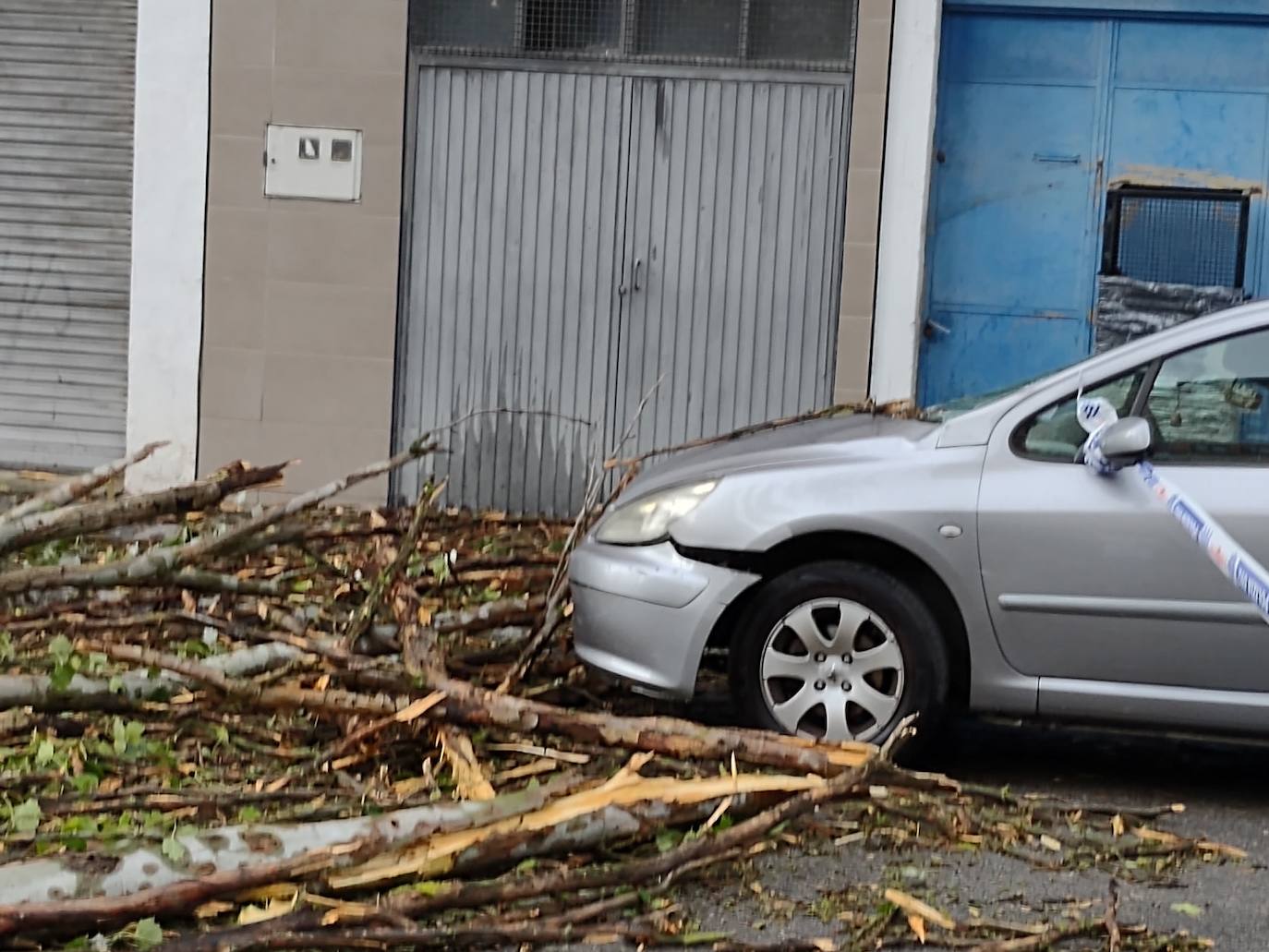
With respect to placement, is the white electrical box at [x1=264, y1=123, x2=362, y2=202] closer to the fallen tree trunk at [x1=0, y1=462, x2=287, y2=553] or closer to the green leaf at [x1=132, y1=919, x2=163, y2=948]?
the fallen tree trunk at [x1=0, y1=462, x2=287, y2=553]

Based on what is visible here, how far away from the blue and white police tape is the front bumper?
1.09 m

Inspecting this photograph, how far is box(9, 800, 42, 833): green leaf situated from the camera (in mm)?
4602

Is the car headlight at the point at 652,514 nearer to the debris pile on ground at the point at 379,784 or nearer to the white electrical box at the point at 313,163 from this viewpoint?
the debris pile on ground at the point at 379,784

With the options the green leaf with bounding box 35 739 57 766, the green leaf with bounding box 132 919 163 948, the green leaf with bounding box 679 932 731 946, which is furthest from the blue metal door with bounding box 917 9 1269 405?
the green leaf with bounding box 132 919 163 948

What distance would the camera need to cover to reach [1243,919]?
457 cm

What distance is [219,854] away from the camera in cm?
422

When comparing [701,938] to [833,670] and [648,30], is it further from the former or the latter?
[648,30]

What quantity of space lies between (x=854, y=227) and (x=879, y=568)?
473cm

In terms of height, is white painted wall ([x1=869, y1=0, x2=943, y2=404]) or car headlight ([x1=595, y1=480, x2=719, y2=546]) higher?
white painted wall ([x1=869, y1=0, x2=943, y2=404])

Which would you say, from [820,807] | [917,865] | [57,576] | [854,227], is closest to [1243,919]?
[917,865]

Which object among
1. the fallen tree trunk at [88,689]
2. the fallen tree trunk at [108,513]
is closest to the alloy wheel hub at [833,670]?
the fallen tree trunk at [88,689]

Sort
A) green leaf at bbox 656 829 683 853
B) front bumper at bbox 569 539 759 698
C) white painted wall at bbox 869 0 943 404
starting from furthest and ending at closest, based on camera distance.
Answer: white painted wall at bbox 869 0 943 404 → front bumper at bbox 569 539 759 698 → green leaf at bbox 656 829 683 853

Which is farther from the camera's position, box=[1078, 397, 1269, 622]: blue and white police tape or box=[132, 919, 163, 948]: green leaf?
box=[1078, 397, 1269, 622]: blue and white police tape

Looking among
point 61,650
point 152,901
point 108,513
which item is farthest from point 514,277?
point 152,901
